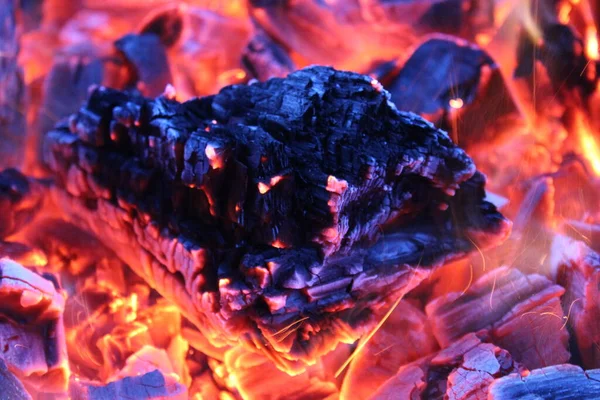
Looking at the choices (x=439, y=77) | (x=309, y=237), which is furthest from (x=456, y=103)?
(x=309, y=237)

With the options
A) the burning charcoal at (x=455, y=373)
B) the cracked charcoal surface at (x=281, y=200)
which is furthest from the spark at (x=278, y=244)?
the burning charcoal at (x=455, y=373)

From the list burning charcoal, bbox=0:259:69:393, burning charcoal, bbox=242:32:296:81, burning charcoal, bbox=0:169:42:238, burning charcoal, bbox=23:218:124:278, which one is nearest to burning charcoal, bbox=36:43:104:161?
burning charcoal, bbox=0:169:42:238

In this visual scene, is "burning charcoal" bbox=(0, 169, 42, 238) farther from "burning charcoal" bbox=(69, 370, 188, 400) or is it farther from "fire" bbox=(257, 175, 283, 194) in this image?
"fire" bbox=(257, 175, 283, 194)

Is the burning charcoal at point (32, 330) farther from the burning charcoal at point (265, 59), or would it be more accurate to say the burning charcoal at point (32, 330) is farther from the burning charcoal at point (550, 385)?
the burning charcoal at point (265, 59)

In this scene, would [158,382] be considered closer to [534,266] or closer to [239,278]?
[239,278]

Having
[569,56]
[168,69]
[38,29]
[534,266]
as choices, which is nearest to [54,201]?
[168,69]

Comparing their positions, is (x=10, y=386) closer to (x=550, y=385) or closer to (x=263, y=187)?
(x=263, y=187)
